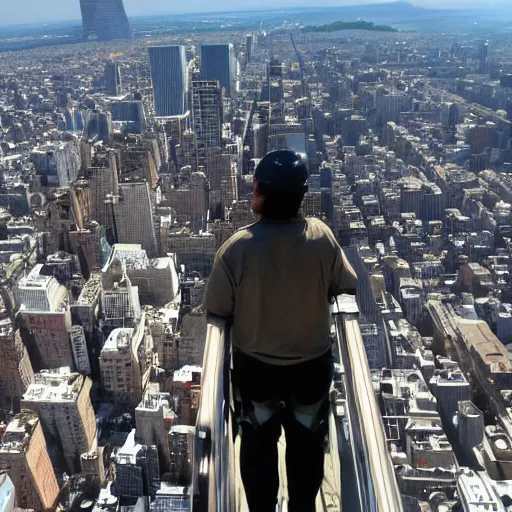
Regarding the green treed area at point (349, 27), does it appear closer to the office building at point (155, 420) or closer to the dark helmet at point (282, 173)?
the office building at point (155, 420)

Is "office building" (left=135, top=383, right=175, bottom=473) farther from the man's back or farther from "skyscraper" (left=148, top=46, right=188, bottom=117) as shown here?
"skyscraper" (left=148, top=46, right=188, bottom=117)

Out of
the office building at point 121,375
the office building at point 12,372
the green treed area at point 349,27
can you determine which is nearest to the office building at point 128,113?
the green treed area at point 349,27

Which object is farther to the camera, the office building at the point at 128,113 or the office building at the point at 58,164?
the office building at the point at 128,113

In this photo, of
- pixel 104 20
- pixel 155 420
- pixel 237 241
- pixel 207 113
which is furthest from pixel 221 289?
pixel 104 20

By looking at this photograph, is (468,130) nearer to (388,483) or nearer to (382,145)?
(382,145)

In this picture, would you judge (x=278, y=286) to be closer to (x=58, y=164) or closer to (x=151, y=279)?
(x=151, y=279)

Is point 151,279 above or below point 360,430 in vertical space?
below

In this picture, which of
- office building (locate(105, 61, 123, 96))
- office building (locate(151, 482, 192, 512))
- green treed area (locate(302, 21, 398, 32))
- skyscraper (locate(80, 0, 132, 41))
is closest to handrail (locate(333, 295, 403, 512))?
office building (locate(151, 482, 192, 512))
